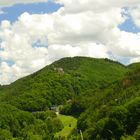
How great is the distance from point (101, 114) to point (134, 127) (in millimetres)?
48903

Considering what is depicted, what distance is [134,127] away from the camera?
151 meters

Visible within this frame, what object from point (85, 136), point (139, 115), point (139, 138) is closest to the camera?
point (139, 138)

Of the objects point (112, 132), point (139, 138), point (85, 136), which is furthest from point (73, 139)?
point (139, 138)

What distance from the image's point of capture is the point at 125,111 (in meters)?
151

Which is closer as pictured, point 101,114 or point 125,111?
point 125,111

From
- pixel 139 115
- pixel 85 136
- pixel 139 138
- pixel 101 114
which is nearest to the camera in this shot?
pixel 139 138

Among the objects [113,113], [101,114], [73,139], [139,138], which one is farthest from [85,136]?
[139,138]

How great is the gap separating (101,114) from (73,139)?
35025mm

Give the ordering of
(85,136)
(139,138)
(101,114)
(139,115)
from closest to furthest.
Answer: (139,138), (139,115), (85,136), (101,114)

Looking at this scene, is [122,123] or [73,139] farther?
[73,139]

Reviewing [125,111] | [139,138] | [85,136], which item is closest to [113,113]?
[125,111]

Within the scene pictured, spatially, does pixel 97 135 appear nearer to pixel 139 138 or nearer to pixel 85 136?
pixel 85 136

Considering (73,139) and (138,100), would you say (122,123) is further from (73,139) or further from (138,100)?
(73,139)

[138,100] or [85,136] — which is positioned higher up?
[138,100]
